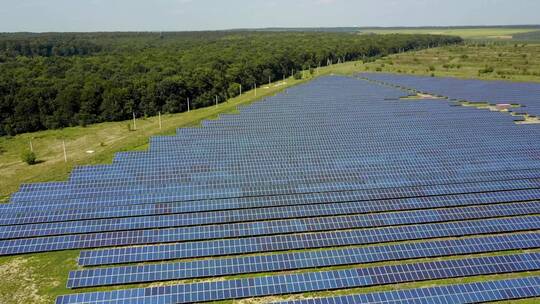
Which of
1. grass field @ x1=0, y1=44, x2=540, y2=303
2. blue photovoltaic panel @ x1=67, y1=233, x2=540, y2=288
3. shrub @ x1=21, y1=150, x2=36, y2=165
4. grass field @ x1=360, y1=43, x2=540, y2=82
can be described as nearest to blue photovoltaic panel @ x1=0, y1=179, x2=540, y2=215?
grass field @ x1=0, y1=44, x2=540, y2=303

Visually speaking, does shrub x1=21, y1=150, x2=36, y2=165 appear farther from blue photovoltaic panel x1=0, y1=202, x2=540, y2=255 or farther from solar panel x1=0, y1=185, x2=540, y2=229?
blue photovoltaic panel x1=0, y1=202, x2=540, y2=255

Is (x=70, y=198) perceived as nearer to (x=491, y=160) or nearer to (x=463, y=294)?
(x=463, y=294)

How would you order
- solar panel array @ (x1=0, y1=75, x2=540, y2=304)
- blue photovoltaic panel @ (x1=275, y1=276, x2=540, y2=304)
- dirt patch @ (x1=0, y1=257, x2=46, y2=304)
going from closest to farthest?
blue photovoltaic panel @ (x1=275, y1=276, x2=540, y2=304) → dirt patch @ (x1=0, y1=257, x2=46, y2=304) → solar panel array @ (x1=0, y1=75, x2=540, y2=304)

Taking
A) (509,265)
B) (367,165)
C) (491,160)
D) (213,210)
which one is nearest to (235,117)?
(367,165)

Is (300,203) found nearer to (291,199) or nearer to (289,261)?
(291,199)

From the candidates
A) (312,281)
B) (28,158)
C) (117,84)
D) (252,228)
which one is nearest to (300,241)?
(252,228)
